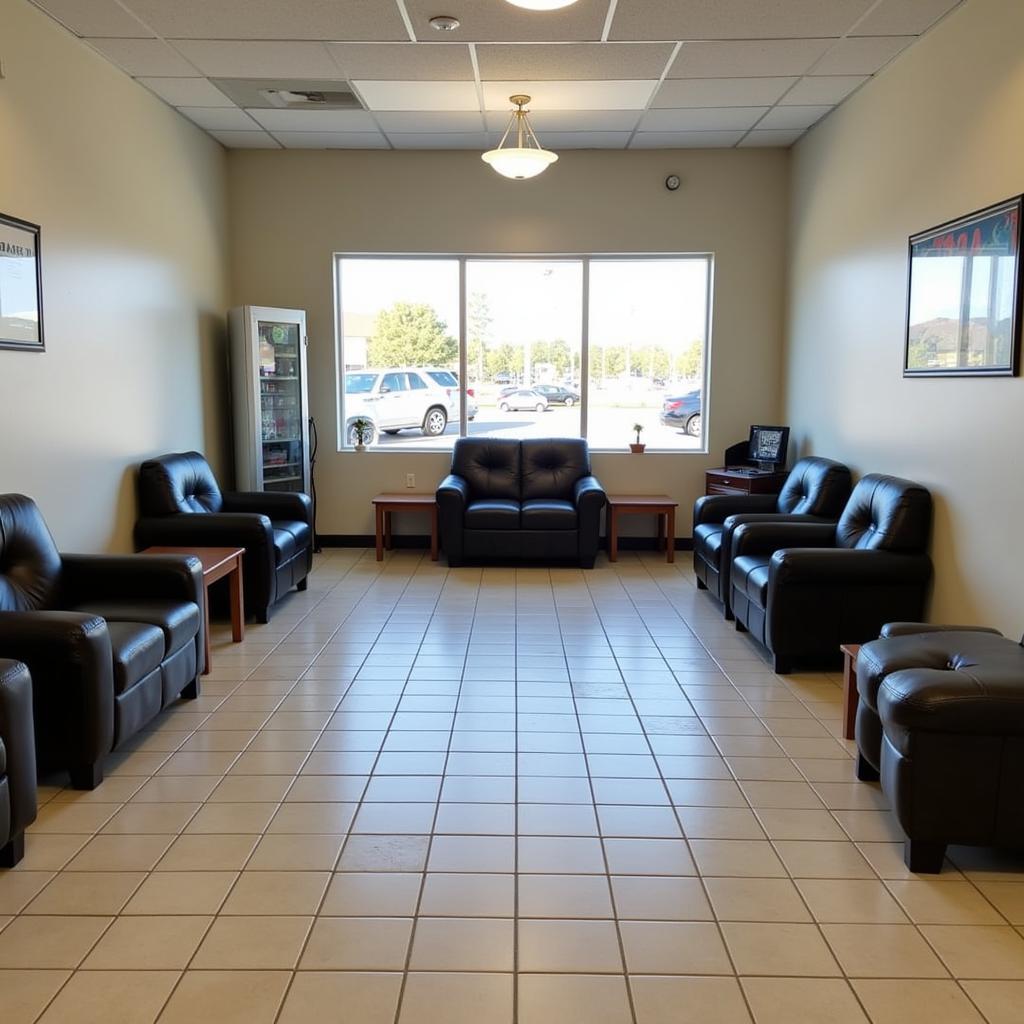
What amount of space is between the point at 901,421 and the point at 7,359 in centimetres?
430

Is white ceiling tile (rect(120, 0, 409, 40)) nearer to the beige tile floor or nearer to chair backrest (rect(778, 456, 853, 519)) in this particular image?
the beige tile floor

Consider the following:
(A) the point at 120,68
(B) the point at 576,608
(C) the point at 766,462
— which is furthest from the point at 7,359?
(C) the point at 766,462

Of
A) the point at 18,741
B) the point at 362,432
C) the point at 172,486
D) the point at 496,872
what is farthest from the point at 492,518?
the point at 18,741

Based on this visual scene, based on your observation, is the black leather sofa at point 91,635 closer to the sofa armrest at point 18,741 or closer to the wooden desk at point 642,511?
the sofa armrest at point 18,741

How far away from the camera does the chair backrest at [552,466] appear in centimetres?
690

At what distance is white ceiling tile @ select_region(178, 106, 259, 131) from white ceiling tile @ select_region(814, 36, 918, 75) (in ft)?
11.9

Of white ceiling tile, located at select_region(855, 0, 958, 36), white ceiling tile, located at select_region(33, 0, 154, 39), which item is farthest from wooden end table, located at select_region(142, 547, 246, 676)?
white ceiling tile, located at select_region(855, 0, 958, 36)

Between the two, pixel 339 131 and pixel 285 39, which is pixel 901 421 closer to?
pixel 285 39

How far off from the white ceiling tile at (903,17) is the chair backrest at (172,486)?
Answer: 434 cm

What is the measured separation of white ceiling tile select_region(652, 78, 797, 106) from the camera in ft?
16.7

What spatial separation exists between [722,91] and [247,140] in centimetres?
342

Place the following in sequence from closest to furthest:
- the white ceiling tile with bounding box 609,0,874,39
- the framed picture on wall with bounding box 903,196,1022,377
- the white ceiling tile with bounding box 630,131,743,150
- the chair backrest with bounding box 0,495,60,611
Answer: the chair backrest with bounding box 0,495,60,611
the framed picture on wall with bounding box 903,196,1022,377
the white ceiling tile with bounding box 609,0,874,39
the white ceiling tile with bounding box 630,131,743,150

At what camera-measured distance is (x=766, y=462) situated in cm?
648

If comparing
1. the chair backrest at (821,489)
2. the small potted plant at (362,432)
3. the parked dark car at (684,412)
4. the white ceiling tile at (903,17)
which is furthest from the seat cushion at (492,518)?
the white ceiling tile at (903,17)
